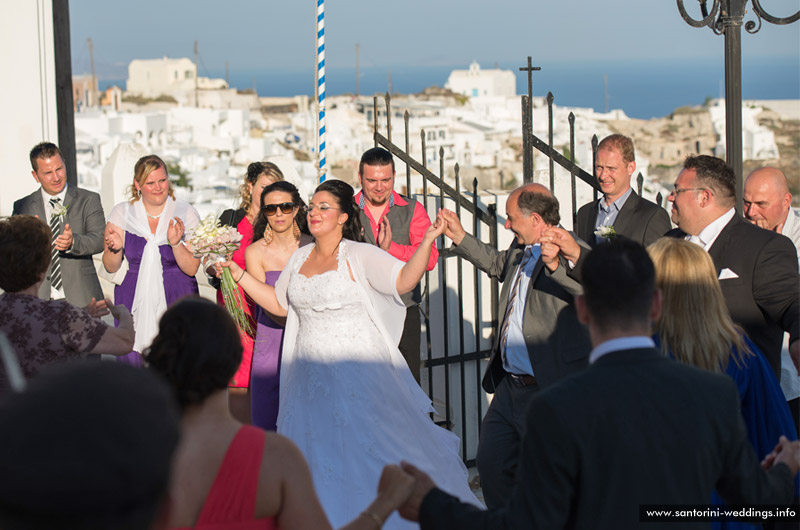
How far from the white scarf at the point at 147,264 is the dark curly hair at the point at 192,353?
356 centimetres

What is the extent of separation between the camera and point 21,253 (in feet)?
11.2

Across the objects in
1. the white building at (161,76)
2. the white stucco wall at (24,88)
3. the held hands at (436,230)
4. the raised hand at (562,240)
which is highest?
the white building at (161,76)

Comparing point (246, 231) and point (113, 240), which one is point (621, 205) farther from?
point (113, 240)

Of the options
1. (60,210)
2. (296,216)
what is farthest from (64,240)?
(296,216)

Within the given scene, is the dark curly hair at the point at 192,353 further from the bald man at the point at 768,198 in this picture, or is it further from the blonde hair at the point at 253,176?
the bald man at the point at 768,198

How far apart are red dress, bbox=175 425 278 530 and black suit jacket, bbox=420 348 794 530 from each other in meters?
0.67

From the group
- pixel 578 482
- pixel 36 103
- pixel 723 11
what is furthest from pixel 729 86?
pixel 36 103

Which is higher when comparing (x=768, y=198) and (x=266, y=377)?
(x=768, y=198)

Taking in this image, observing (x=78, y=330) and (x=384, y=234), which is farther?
(x=384, y=234)

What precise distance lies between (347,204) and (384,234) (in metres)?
0.85

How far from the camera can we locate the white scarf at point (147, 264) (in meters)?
5.74

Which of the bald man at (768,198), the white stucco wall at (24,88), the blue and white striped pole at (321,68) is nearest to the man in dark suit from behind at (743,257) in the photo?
the bald man at (768,198)

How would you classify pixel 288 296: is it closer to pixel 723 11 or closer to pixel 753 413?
pixel 753 413

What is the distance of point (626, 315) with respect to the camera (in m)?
2.26
